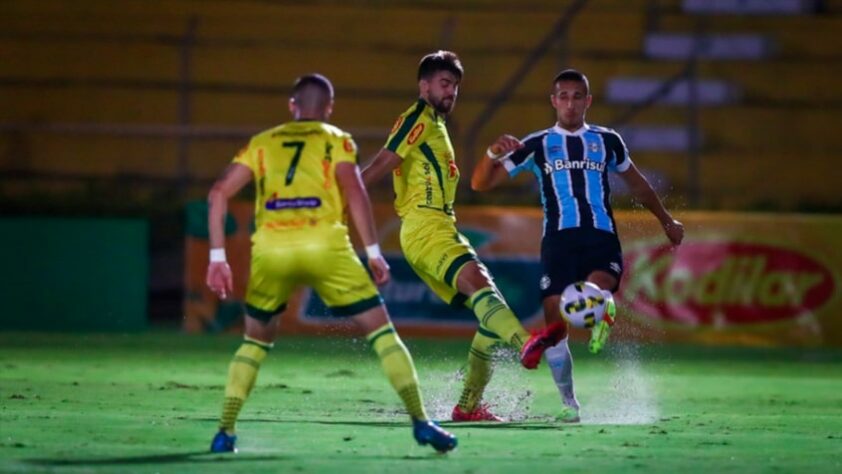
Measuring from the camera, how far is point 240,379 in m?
8.18

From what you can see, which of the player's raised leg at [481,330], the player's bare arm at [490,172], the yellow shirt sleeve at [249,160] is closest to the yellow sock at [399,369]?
the yellow shirt sleeve at [249,160]

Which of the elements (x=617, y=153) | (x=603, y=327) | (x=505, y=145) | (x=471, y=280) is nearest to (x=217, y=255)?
(x=505, y=145)

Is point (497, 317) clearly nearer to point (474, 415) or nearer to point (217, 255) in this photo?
point (474, 415)

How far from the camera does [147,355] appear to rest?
50.6ft

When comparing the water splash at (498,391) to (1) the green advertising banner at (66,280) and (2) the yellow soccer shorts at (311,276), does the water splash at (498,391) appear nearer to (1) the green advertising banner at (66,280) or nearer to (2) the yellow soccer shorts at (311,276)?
(2) the yellow soccer shorts at (311,276)

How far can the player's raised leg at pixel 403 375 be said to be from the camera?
319 inches

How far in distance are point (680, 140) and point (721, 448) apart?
1432 cm

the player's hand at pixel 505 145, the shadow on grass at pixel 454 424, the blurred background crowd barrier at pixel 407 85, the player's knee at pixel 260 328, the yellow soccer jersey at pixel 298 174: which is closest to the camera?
the yellow soccer jersey at pixel 298 174

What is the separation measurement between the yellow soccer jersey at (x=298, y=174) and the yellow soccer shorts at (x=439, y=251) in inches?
89.3

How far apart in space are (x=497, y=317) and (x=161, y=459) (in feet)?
9.46

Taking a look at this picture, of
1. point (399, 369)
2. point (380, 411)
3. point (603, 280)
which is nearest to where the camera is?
point (399, 369)

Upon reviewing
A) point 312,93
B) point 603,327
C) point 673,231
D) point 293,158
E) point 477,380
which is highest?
point 312,93

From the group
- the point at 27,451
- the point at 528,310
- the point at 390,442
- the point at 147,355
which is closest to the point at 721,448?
the point at 390,442

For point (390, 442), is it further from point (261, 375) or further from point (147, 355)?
point (147, 355)
